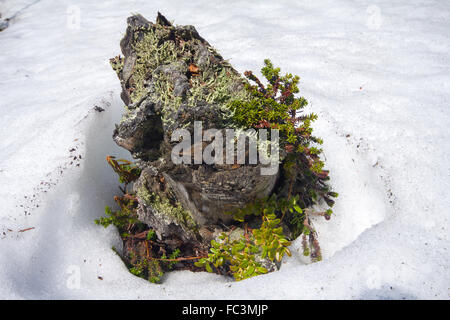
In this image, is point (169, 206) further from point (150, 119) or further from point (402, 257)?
point (402, 257)

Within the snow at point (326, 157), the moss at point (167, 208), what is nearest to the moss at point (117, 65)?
the snow at point (326, 157)

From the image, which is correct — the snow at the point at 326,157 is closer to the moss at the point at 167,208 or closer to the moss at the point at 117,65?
the moss at the point at 117,65

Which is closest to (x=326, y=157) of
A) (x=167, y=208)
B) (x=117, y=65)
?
(x=167, y=208)

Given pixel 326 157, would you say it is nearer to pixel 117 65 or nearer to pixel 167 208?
pixel 167 208

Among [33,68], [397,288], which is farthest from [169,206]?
[33,68]
